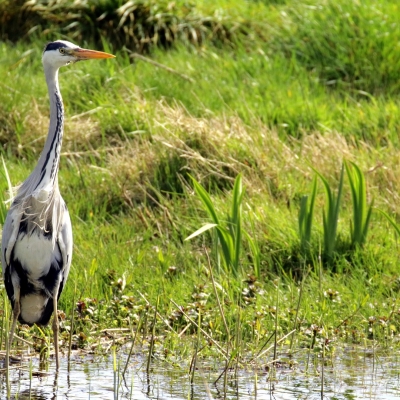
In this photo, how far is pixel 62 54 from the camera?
18.9ft

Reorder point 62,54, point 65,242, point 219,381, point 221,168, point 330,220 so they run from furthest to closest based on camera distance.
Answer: point 221,168
point 330,220
point 62,54
point 65,242
point 219,381

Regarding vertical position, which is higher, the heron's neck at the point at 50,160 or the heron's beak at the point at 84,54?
the heron's beak at the point at 84,54

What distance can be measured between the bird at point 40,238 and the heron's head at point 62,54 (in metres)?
0.25

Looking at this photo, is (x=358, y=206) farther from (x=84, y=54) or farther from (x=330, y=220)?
(x=84, y=54)

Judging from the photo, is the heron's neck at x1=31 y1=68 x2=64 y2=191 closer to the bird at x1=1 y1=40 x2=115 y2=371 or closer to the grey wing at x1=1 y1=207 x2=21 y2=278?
the bird at x1=1 y1=40 x2=115 y2=371

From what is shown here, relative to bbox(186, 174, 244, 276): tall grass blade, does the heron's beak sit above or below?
above

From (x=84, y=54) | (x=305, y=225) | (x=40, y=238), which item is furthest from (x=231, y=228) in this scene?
(x=84, y=54)

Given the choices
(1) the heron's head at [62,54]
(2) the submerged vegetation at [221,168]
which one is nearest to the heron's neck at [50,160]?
(1) the heron's head at [62,54]

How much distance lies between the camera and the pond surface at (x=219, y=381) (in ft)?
15.5

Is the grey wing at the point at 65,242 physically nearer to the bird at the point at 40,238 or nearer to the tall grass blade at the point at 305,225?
the bird at the point at 40,238

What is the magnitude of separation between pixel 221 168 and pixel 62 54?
6.75 feet

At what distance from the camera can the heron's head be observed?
18.8 feet

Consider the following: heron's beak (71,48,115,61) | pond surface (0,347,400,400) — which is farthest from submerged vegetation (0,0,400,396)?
heron's beak (71,48,115,61)

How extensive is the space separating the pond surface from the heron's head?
174cm
